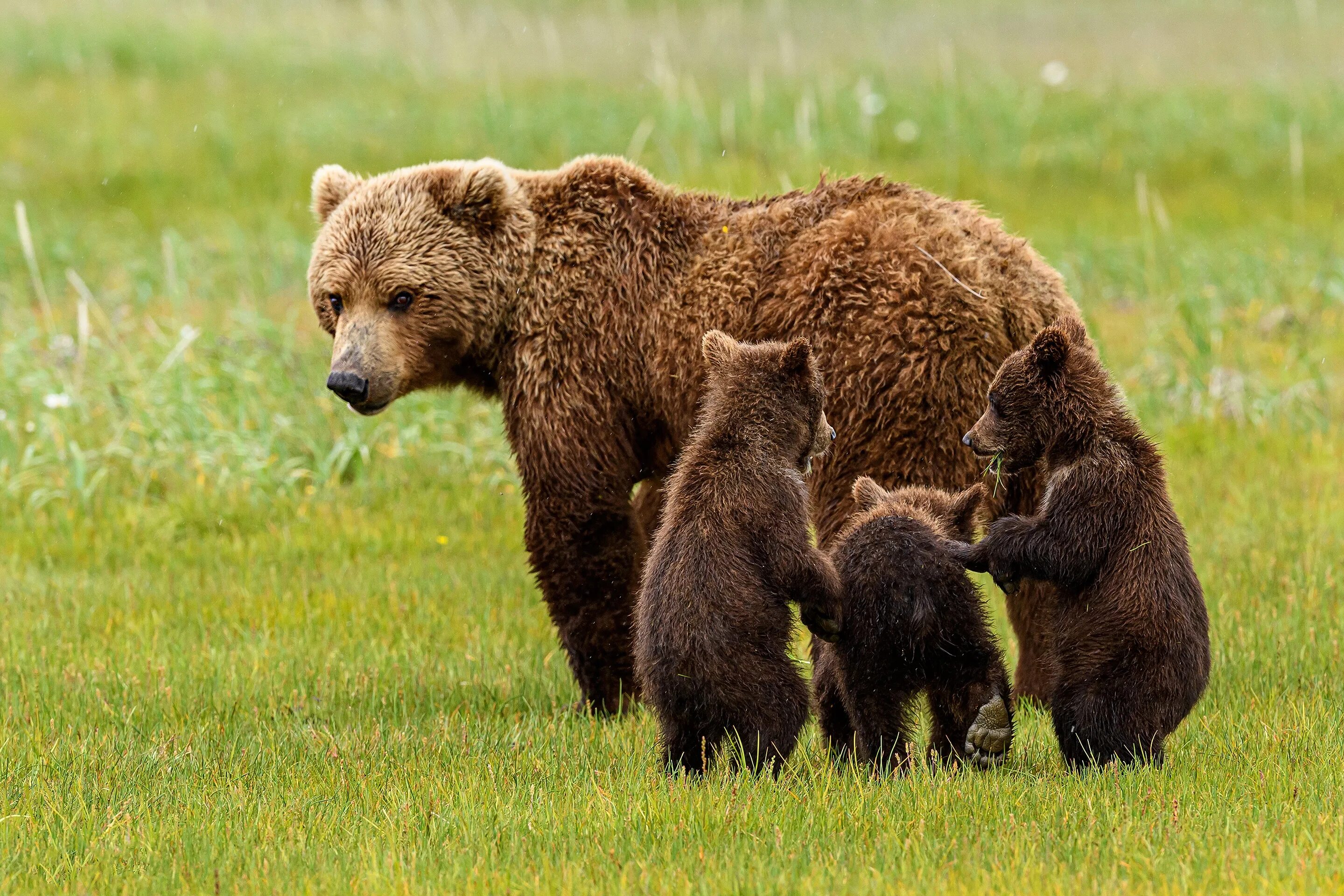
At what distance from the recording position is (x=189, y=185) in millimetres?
19188

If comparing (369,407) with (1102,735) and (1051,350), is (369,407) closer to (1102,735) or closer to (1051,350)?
(1051,350)

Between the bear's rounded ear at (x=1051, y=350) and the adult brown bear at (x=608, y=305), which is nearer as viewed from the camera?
the bear's rounded ear at (x=1051, y=350)

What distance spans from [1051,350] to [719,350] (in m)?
1.09

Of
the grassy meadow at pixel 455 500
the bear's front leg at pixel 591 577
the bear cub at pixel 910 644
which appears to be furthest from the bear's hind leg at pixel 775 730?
the bear's front leg at pixel 591 577

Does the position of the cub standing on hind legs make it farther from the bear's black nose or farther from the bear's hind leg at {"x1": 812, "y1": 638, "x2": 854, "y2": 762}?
the bear's black nose

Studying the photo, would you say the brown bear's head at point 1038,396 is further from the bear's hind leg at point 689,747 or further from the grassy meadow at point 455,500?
the bear's hind leg at point 689,747

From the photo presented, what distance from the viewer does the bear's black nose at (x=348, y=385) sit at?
6.17 m

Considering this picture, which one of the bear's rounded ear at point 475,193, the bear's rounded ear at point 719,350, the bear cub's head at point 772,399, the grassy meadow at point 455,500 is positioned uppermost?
the bear's rounded ear at point 475,193

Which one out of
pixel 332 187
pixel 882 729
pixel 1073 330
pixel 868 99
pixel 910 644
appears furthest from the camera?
pixel 868 99

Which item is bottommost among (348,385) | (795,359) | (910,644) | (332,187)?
(910,644)

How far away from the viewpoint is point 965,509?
5.18 m

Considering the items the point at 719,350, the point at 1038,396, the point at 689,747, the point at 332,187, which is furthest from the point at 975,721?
the point at 332,187

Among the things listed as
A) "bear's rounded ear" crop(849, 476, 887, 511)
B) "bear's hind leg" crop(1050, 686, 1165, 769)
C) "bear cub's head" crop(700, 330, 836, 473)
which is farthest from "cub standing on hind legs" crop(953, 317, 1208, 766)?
"bear cub's head" crop(700, 330, 836, 473)

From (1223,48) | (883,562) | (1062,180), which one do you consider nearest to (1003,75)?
(1062,180)
